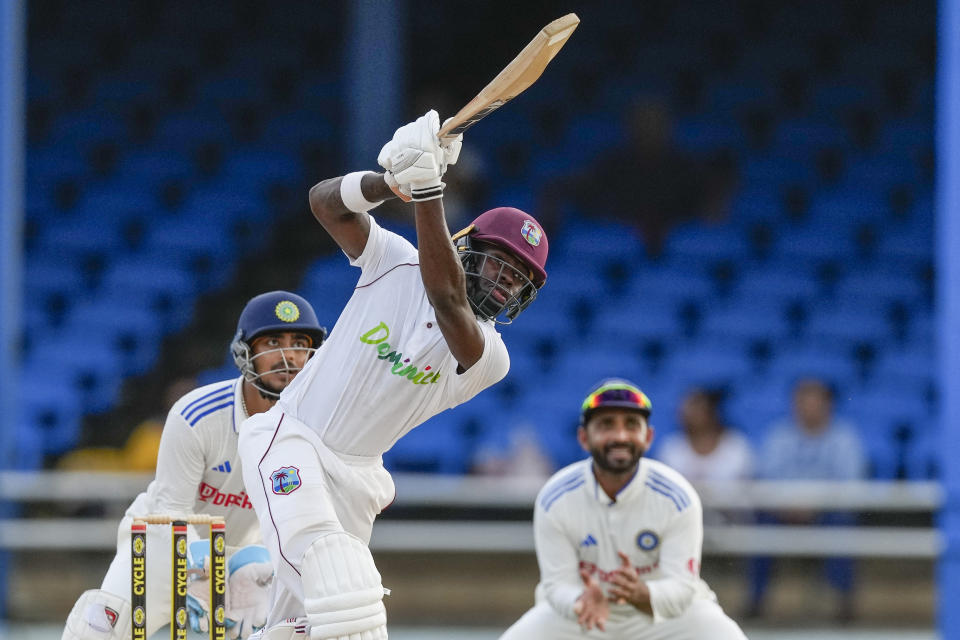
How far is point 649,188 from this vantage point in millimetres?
12492

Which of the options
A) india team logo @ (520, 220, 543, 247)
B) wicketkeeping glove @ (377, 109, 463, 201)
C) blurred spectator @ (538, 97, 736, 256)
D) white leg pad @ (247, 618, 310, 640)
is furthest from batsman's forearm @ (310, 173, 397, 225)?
blurred spectator @ (538, 97, 736, 256)

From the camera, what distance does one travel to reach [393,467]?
10.8 meters

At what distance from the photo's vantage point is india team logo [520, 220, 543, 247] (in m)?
4.80

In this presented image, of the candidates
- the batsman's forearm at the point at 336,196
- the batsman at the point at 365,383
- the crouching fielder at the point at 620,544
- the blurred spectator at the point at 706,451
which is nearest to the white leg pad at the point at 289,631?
the batsman at the point at 365,383

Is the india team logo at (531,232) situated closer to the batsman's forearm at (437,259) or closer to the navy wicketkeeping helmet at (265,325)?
the batsman's forearm at (437,259)

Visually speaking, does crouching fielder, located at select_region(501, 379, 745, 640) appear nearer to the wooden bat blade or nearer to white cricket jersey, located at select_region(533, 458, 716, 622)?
white cricket jersey, located at select_region(533, 458, 716, 622)

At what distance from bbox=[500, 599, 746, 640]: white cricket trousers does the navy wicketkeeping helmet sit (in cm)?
167

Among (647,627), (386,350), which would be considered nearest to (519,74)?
(386,350)

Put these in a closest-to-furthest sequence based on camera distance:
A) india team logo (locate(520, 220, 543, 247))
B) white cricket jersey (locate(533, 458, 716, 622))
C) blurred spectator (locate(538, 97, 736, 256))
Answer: india team logo (locate(520, 220, 543, 247))
white cricket jersey (locate(533, 458, 716, 622))
blurred spectator (locate(538, 97, 736, 256))

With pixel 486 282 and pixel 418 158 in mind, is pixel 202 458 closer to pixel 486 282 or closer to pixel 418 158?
pixel 486 282

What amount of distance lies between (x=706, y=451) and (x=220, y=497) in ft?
14.8

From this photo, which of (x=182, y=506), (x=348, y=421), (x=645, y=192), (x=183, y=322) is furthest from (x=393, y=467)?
(x=348, y=421)

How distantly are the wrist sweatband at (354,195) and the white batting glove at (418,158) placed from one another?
15.6 inches

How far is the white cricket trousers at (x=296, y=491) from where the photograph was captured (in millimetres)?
4625
